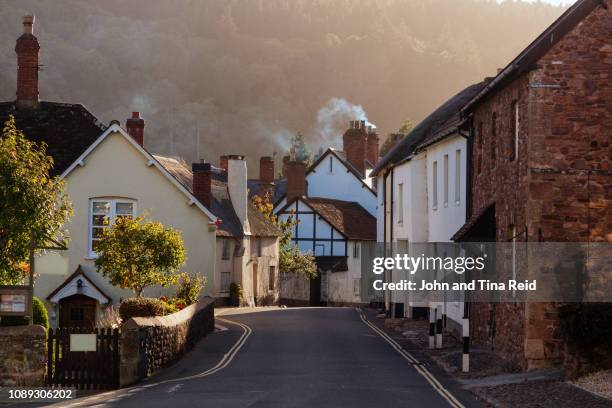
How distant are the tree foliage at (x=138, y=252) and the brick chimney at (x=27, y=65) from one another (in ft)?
52.6

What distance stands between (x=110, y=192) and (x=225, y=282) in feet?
34.9

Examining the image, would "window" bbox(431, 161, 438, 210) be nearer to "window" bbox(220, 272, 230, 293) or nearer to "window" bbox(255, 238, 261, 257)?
"window" bbox(220, 272, 230, 293)

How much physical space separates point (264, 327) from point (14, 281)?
45.2ft

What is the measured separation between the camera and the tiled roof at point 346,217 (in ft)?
225

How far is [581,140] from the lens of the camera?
23.2 metres

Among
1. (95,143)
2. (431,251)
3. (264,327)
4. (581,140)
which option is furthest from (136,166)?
(581,140)

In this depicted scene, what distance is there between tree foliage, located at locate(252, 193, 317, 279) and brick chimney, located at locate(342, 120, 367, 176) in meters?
10.8

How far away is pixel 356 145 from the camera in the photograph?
253 ft

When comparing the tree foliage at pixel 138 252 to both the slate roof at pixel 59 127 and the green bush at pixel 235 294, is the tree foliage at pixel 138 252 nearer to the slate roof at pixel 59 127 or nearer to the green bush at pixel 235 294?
the slate roof at pixel 59 127

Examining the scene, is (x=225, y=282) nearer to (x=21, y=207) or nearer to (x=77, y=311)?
(x=77, y=311)

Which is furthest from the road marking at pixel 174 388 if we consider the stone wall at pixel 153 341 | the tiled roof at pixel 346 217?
the tiled roof at pixel 346 217

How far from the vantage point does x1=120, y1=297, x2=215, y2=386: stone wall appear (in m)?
22.3

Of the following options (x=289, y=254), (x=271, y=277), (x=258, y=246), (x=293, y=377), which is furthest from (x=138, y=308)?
(x=289, y=254)

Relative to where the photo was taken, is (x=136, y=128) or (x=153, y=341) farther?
(x=136, y=128)
